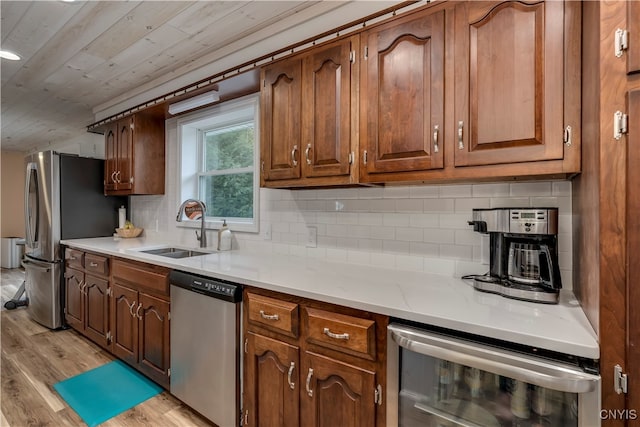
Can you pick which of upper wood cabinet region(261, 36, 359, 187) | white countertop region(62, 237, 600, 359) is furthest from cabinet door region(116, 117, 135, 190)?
upper wood cabinet region(261, 36, 359, 187)

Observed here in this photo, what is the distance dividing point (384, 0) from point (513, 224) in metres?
Answer: 1.40

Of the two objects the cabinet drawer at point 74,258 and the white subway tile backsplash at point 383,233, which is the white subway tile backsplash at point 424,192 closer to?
the white subway tile backsplash at point 383,233

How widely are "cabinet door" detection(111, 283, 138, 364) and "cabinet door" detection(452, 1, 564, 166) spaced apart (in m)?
2.43

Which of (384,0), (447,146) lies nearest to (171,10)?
(384,0)

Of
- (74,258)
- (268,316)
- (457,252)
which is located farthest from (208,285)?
(74,258)

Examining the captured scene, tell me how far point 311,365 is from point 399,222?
91 centimetres

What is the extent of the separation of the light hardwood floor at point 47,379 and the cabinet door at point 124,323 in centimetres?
28

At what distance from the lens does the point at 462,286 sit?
1.45 m

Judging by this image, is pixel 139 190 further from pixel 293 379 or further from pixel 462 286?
pixel 462 286

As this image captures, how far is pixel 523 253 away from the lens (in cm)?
126

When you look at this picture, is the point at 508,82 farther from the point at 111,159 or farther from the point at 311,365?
the point at 111,159

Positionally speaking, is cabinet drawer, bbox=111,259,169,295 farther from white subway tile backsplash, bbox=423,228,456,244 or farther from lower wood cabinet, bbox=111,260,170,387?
white subway tile backsplash, bbox=423,228,456,244

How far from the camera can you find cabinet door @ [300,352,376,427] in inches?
48.1

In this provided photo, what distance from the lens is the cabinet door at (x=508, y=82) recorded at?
113cm
